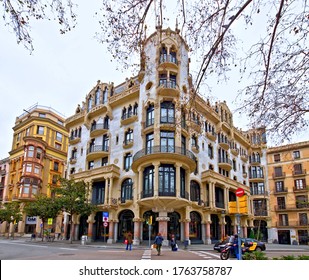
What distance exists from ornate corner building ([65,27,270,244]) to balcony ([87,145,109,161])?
125 millimetres

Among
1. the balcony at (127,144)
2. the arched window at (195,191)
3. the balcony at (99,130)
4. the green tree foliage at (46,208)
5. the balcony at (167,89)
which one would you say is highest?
the balcony at (167,89)

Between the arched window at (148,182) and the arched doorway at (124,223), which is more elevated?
the arched window at (148,182)

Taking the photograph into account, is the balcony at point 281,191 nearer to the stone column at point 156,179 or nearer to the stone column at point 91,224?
the stone column at point 156,179

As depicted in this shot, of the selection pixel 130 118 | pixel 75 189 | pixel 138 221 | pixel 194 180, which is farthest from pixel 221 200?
pixel 75 189

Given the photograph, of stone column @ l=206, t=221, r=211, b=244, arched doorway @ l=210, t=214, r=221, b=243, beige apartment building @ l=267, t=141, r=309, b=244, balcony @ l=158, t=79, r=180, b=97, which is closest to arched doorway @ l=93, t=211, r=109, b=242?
stone column @ l=206, t=221, r=211, b=244

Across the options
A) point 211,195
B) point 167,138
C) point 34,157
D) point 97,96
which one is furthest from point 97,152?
point 34,157

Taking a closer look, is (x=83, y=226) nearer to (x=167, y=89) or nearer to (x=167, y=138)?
(x=167, y=138)

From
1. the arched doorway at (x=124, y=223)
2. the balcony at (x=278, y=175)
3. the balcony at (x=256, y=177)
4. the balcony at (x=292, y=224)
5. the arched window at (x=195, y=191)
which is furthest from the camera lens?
the balcony at (x=278, y=175)

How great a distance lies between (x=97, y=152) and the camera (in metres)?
36.5

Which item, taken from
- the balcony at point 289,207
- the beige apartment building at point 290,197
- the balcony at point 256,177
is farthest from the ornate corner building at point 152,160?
the balcony at point 289,207

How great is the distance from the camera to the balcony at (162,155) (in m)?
29.0

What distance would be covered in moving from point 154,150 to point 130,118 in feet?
21.7

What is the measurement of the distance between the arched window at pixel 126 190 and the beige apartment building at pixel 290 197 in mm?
28176

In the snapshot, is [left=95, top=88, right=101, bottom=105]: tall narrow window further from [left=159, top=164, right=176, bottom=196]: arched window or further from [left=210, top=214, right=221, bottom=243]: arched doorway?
[left=210, top=214, right=221, bottom=243]: arched doorway
